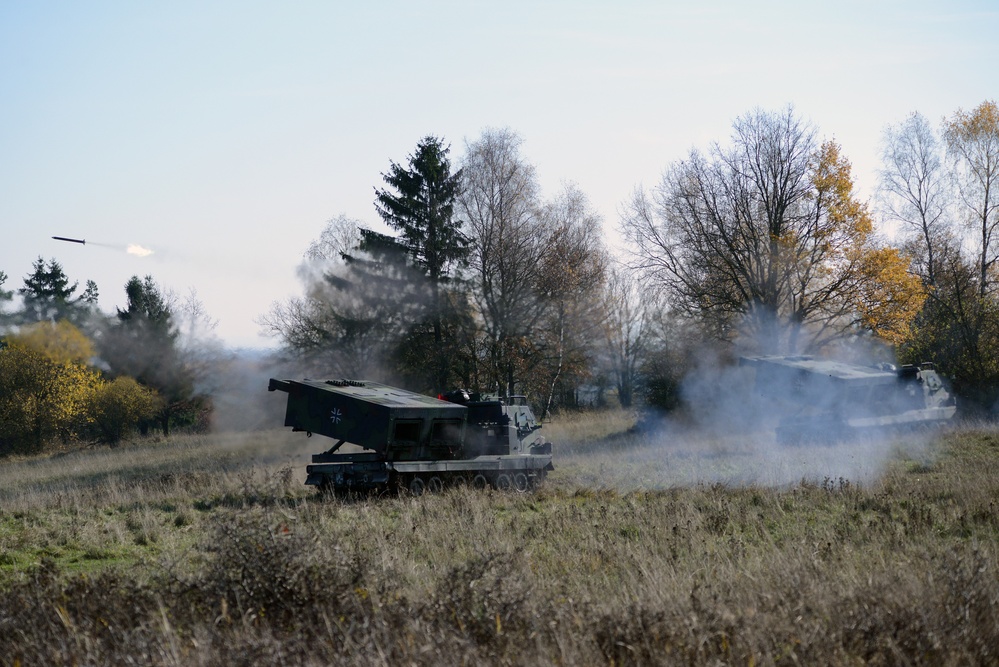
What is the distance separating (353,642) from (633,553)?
3.59 meters

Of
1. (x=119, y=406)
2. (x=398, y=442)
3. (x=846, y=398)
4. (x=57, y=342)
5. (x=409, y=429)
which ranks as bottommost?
(x=119, y=406)

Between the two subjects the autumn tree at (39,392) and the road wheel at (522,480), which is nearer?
Answer: the road wheel at (522,480)

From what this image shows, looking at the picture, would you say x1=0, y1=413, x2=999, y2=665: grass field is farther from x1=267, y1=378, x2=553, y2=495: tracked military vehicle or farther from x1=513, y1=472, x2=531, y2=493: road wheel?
x1=513, y1=472, x2=531, y2=493: road wheel

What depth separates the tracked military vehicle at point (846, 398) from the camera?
20.8 metres

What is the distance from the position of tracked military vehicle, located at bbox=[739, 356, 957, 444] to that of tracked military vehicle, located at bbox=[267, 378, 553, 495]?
25.5 feet

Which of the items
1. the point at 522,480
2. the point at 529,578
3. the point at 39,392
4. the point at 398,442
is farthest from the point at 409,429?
the point at 39,392

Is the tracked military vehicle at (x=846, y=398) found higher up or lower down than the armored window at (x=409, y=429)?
higher up

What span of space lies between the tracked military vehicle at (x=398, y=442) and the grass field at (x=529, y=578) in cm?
103

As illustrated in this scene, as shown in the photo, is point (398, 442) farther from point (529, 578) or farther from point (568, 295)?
point (568, 295)

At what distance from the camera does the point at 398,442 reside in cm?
1488

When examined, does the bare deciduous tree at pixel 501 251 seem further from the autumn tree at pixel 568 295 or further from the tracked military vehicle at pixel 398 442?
the tracked military vehicle at pixel 398 442

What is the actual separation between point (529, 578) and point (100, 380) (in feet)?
127

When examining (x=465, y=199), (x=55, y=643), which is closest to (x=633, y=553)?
(x=55, y=643)

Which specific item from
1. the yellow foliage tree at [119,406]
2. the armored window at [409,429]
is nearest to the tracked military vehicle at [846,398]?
the armored window at [409,429]
